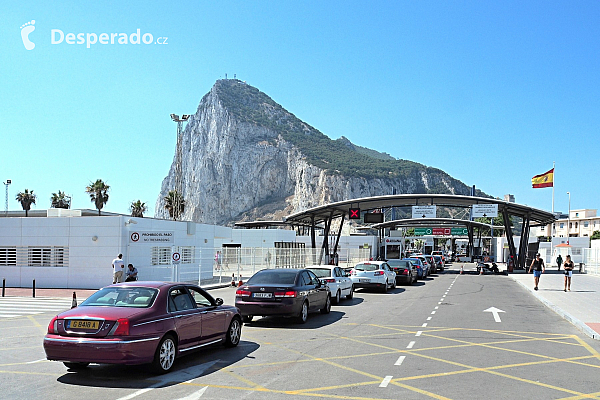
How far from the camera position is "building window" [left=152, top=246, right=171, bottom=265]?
29938 millimetres

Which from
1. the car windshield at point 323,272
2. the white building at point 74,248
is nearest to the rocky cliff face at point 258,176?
the white building at point 74,248

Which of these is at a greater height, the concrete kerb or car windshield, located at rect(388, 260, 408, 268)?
car windshield, located at rect(388, 260, 408, 268)

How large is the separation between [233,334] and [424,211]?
1705 inches

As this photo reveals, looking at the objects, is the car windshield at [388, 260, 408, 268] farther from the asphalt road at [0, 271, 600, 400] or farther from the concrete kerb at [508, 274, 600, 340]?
the asphalt road at [0, 271, 600, 400]

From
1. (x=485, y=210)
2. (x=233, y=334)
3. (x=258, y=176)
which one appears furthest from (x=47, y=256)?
(x=258, y=176)

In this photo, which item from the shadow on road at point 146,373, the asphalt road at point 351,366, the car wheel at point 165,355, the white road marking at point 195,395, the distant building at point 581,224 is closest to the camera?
the white road marking at point 195,395

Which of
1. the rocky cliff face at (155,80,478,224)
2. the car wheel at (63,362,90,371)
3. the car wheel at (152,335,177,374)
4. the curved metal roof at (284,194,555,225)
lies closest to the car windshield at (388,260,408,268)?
the curved metal roof at (284,194,555,225)

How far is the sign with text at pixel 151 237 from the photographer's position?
1091 inches

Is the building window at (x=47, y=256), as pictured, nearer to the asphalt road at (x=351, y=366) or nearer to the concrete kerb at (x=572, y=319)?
the asphalt road at (x=351, y=366)

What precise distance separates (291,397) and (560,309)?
560 inches

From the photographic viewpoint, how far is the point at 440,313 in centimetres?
1773

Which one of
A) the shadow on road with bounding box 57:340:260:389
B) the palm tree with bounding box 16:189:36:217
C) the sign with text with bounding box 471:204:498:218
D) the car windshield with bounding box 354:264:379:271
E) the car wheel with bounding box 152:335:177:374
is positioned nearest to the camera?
the shadow on road with bounding box 57:340:260:389

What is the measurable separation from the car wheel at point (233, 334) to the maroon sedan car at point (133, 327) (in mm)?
802

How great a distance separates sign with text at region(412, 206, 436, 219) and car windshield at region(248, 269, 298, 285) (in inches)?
1514
